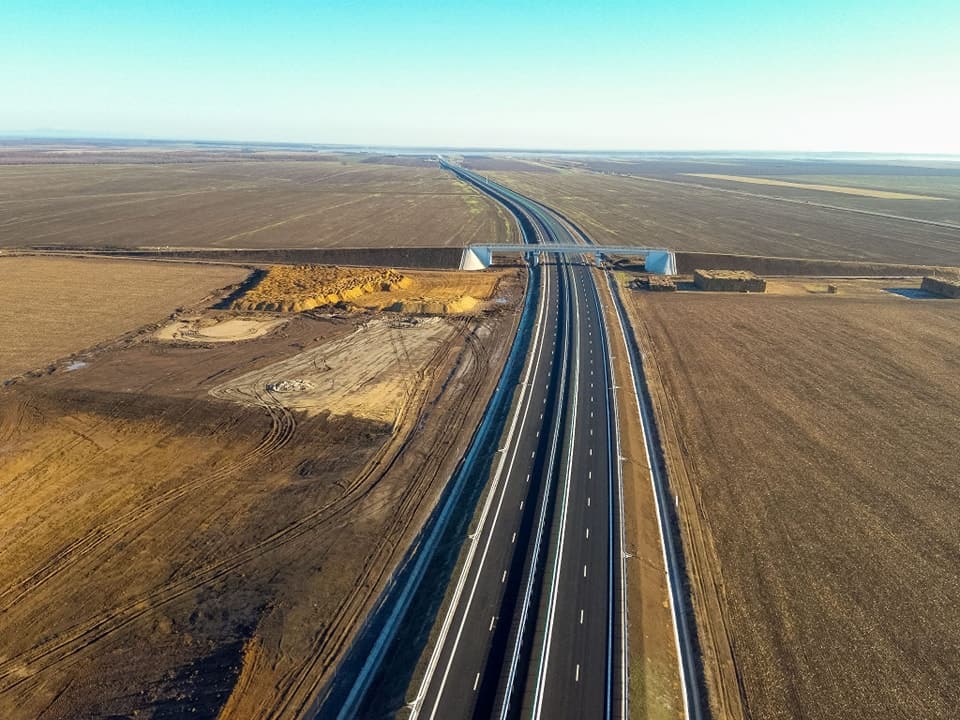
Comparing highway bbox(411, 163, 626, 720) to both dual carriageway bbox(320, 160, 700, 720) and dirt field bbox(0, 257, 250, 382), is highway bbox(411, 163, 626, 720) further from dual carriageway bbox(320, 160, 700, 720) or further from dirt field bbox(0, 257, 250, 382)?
dirt field bbox(0, 257, 250, 382)

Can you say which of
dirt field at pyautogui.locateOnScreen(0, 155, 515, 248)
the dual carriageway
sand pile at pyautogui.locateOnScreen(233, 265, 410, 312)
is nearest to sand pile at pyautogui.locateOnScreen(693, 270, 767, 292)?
dirt field at pyautogui.locateOnScreen(0, 155, 515, 248)

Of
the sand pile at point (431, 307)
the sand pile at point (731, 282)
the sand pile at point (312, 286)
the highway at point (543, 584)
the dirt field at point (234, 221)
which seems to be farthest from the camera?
the dirt field at point (234, 221)

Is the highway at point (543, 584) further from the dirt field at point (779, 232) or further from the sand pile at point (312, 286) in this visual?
the dirt field at point (779, 232)

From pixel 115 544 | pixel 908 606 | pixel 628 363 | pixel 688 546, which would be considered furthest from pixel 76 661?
pixel 628 363

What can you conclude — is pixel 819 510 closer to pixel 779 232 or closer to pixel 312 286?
pixel 312 286

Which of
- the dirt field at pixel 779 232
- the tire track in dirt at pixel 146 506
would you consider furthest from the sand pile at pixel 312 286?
the dirt field at pixel 779 232
